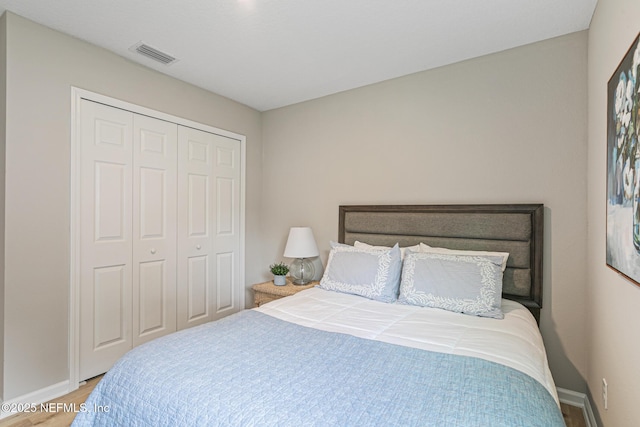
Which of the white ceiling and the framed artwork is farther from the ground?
the white ceiling

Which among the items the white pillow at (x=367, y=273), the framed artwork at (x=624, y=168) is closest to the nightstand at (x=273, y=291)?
the white pillow at (x=367, y=273)

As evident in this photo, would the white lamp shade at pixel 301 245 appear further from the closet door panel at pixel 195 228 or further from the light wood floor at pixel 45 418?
the light wood floor at pixel 45 418

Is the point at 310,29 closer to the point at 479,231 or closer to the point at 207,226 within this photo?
the point at 479,231

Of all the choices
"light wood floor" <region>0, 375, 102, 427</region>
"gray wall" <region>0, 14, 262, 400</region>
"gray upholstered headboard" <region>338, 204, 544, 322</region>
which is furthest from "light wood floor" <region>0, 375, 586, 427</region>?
"gray upholstered headboard" <region>338, 204, 544, 322</region>

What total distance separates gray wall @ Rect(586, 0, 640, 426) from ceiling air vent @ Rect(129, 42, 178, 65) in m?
2.71

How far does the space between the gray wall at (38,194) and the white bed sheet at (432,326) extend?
4.82ft

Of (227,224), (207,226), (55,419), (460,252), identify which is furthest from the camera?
(227,224)

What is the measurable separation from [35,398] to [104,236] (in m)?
1.10

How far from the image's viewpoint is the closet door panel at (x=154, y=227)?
2.66 m

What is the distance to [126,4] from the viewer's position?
1889 millimetres

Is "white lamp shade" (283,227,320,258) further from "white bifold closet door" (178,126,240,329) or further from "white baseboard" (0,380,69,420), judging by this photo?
"white baseboard" (0,380,69,420)

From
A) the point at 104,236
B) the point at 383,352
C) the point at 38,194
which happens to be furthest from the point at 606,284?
the point at 38,194

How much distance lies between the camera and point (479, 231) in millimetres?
Answer: 2369

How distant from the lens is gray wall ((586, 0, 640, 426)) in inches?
49.3
